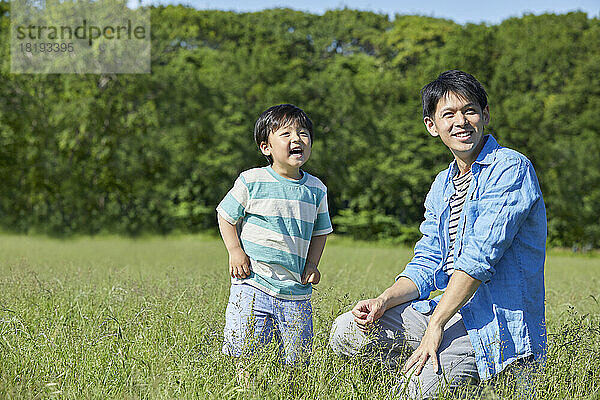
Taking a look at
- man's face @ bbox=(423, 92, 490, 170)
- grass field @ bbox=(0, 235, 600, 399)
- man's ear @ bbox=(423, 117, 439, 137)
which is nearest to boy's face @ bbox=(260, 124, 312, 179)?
man's ear @ bbox=(423, 117, 439, 137)

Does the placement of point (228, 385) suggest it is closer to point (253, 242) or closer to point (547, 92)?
point (253, 242)

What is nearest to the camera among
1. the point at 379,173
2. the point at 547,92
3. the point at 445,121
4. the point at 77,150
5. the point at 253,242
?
the point at 445,121

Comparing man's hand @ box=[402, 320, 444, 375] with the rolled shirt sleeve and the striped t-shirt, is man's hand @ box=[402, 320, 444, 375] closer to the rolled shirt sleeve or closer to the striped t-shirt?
the rolled shirt sleeve

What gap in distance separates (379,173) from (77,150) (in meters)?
9.51

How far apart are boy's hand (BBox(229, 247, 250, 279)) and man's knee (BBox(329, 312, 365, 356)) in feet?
1.92

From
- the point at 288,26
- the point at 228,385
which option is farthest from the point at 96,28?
the point at 228,385

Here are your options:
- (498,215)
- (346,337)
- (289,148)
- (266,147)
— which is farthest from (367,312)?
(266,147)

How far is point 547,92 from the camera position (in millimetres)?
21703

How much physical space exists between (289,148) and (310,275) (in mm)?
746

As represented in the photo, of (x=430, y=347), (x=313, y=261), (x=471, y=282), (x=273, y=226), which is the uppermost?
(x=273, y=226)

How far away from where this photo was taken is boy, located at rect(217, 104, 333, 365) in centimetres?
334

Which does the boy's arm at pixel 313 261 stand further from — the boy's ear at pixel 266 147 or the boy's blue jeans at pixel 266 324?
the boy's ear at pixel 266 147

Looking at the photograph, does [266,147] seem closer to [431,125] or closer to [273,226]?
[273,226]

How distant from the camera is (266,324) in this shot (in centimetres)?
340
